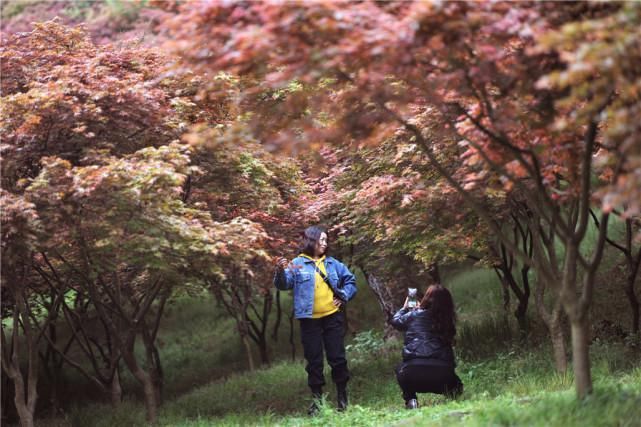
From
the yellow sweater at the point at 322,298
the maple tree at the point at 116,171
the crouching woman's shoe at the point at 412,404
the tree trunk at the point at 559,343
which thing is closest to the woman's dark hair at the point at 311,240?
the yellow sweater at the point at 322,298

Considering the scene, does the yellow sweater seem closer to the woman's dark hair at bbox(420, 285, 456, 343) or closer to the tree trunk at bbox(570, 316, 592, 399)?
the woman's dark hair at bbox(420, 285, 456, 343)

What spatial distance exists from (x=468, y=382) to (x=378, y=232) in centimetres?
213

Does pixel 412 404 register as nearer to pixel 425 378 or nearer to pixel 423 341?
pixel 425 378

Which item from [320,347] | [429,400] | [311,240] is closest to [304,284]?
[311,240]

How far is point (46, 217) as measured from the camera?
6.17 metres

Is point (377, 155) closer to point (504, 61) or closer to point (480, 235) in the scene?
point (480, 235)

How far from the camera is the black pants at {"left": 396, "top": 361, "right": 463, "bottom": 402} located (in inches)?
264

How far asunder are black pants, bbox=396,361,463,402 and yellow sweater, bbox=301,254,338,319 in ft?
3.07

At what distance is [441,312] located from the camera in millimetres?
6836

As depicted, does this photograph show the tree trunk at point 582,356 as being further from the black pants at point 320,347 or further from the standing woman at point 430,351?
the black pants at point 320,347

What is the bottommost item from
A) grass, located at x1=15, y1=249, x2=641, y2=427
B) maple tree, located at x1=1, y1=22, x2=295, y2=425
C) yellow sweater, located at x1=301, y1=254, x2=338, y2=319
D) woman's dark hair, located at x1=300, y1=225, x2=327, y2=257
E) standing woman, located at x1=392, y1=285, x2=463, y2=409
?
grass, located at x1=15, y1=249, x2=641, y2=427

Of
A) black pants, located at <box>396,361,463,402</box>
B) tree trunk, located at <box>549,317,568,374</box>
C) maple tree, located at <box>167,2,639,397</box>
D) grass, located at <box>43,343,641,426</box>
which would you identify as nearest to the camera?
maple tree, located at <box>167,2,639,397</box>

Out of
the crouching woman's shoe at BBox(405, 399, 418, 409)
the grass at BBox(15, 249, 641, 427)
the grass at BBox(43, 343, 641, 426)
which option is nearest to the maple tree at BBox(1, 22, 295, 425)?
the grass at BBox(43, 343, 641, 426)

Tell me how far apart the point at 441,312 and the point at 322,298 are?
46.9 inches
